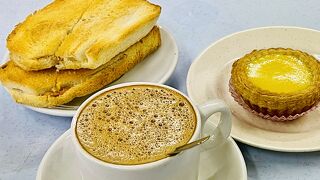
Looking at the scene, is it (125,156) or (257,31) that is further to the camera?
(257,31)

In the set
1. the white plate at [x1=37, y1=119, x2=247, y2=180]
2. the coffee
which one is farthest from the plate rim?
the coffee

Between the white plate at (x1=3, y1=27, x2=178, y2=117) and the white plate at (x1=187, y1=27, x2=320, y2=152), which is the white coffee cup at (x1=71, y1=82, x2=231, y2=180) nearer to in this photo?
the white plate at (x1=187, y1=27, x2=320, y2=152)

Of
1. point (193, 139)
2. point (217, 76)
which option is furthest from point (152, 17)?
point (193, 139)

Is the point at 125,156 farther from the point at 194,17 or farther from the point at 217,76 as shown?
the point at 194,17

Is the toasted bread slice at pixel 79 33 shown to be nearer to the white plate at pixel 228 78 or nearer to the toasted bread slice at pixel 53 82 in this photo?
the toasted bread slice at pixel 53 82

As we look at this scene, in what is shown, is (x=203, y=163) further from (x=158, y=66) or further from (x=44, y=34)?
(x=44, y=34)

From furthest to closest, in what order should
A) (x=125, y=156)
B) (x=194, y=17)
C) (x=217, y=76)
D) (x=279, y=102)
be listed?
(x=194, y=17), (x=217, y=76), (x=279, y=102), (x=125, y=156)
